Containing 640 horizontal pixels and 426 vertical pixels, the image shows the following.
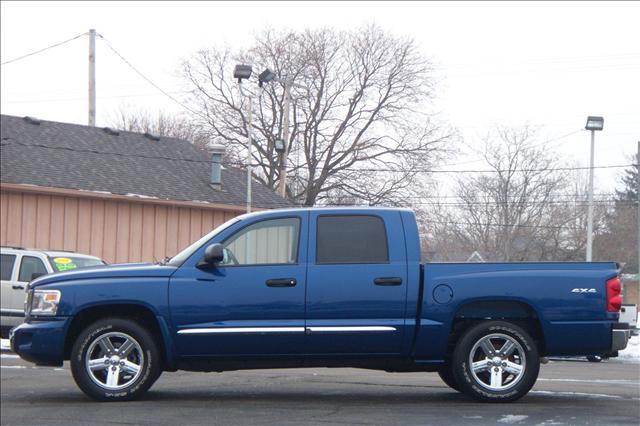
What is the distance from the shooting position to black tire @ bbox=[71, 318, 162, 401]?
9.50 meters

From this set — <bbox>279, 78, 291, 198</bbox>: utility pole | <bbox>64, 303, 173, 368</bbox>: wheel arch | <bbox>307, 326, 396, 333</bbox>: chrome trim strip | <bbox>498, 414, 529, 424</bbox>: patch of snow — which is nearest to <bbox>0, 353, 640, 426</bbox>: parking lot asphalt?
<bbox>498, 414, 529, 424</bbox>: patch of snow

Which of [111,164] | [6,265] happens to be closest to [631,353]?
[6,265]

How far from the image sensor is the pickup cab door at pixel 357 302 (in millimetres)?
9305

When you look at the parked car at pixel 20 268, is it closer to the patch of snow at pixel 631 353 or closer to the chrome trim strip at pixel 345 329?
the patch of snow at pixel 631 353

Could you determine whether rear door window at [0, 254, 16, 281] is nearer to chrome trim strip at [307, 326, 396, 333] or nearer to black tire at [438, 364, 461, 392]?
black tire at [438, 364, 461, 392]

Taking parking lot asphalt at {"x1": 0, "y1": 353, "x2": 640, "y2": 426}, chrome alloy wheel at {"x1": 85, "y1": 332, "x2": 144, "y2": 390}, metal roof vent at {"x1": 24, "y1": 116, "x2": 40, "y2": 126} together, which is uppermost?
metal roof vent at {"x1": 24, "y1": 116, "x2": 40, "y2": 126}

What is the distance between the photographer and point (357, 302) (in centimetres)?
932

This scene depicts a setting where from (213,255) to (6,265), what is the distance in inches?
438

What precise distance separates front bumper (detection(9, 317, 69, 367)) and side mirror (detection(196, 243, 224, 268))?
145 centimetres

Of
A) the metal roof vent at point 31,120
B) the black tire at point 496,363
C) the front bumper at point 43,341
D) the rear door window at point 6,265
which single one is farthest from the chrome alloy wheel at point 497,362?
the metal roof vent at point 31,120

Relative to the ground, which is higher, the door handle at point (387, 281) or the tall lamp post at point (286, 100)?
the tall lamp post at point (286, 100)

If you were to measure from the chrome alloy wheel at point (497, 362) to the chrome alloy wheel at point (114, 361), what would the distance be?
315 cm

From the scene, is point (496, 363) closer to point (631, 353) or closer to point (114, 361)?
point (114, 361)

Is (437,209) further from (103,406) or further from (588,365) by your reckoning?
(103,406)
